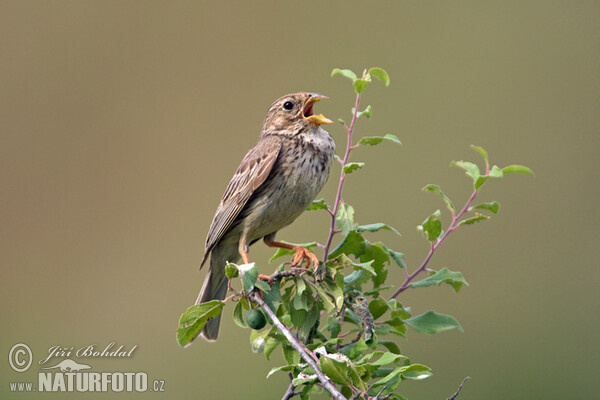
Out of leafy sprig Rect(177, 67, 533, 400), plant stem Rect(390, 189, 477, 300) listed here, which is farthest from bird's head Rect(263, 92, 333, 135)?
plant stem Rect(390, 189, 477, 300)

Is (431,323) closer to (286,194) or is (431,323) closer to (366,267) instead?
(366,267)

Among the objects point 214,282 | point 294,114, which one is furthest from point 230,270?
point 294,114

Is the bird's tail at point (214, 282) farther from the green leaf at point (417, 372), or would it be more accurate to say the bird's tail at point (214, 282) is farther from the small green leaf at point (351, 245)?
the green leaf at point (417, 372)

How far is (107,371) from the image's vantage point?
4.41 meters

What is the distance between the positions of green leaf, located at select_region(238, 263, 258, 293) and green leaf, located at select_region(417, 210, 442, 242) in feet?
2.28

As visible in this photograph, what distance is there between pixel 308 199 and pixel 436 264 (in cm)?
434

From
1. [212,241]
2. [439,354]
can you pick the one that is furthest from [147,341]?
[212,241]

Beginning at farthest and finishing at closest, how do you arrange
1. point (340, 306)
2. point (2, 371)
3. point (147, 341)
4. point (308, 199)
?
point (147, 341), point (2, 371), point (308, 199), point (340, 306)

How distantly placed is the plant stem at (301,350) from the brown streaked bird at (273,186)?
98 cm

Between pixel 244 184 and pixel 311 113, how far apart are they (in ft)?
1.94

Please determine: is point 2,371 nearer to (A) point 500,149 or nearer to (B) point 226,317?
(B) point 226,317

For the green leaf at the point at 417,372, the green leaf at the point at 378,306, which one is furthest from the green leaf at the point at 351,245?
the green leaf at the point at 417,372

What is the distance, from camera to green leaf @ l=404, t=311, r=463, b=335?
10.2 ft

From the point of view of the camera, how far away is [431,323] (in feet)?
10.3
